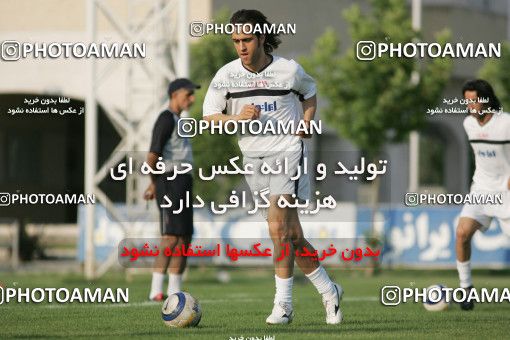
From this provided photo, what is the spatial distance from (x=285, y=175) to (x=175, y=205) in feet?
12.3

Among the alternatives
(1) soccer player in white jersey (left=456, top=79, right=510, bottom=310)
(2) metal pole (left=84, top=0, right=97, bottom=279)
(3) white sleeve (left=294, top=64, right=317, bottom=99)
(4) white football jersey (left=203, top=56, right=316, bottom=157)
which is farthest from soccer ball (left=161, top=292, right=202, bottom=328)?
(2) metal pole (left=84, top=0, right=97, bottom=279)

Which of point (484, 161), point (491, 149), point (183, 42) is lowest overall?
point (484, 161)

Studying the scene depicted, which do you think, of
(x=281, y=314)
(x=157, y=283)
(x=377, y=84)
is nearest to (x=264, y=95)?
(x=281, y=314)

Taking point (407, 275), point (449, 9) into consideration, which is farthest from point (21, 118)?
point (407, 275)

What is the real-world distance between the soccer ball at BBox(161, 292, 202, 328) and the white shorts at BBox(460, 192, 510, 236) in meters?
4.05

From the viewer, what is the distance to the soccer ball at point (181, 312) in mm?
10086

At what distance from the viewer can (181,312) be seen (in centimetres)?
1009

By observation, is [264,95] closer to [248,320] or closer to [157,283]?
[248,320]

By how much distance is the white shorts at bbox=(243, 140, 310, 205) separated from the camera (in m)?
10.0

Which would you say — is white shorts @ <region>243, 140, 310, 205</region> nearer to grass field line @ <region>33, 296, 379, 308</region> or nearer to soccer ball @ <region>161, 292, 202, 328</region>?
soccer ball @ <region>161, 292, 202, 328</region>

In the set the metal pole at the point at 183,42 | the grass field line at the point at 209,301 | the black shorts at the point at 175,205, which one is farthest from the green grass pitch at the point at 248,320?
the metal pole at the point at 183,42

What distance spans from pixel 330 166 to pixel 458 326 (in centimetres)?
213

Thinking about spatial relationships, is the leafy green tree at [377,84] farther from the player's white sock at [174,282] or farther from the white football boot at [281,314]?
Answer: the white football boot at [281,314]

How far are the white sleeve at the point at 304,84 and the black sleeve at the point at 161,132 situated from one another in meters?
3.28
